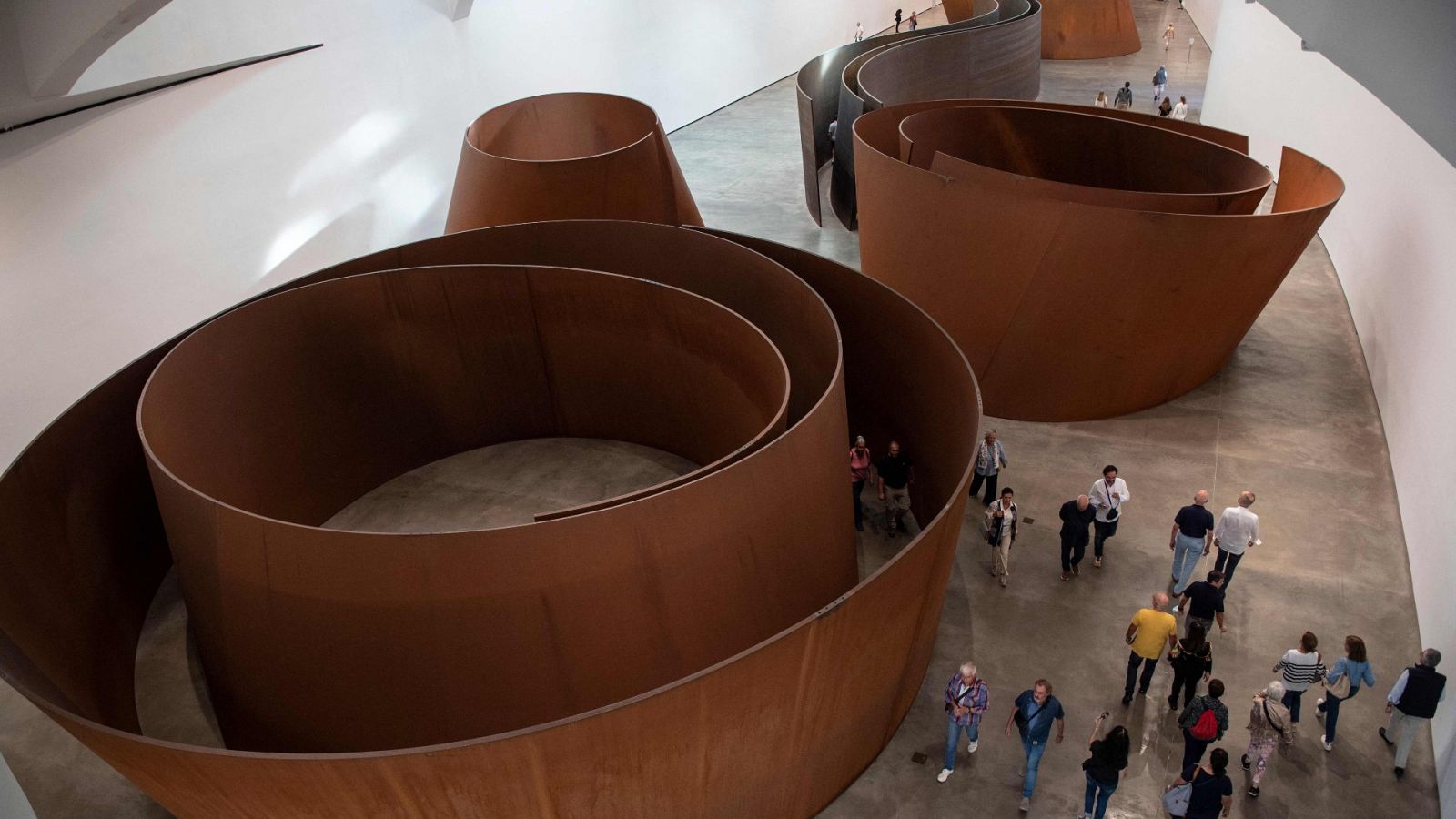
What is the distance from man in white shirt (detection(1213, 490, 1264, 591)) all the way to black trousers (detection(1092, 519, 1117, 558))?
812 mm

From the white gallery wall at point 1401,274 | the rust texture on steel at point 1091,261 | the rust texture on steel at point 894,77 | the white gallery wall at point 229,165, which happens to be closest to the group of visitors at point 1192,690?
the white gallery wall at point 1401,274

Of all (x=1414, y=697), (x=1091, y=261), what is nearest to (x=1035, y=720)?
(x=1414, y=697)

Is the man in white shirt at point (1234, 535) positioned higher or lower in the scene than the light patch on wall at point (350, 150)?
lower

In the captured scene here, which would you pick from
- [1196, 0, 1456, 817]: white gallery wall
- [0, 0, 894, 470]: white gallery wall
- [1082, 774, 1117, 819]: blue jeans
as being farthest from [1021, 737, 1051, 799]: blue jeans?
[0, 0, 894, 470]: white gallery wall

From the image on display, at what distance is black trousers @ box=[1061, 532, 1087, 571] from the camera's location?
8152 mm

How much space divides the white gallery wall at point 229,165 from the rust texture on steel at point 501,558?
2.69 metres

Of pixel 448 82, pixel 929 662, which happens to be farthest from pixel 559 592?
pixel 448 82

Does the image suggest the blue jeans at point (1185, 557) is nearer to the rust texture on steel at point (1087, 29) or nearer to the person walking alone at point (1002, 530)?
the person walking alone at point (1002, 530)

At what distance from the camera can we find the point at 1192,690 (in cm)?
695

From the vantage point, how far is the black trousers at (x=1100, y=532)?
8359 mm

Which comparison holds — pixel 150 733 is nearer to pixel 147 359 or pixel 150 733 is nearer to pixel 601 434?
pixel 147 359

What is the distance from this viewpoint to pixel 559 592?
5.79 metres

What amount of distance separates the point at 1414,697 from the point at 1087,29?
2550cm

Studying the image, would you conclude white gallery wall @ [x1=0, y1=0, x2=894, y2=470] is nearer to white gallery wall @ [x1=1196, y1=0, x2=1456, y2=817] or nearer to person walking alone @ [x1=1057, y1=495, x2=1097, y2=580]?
person walking alone @ [x1=1057, y1=495, x2=1097, y2=580]
